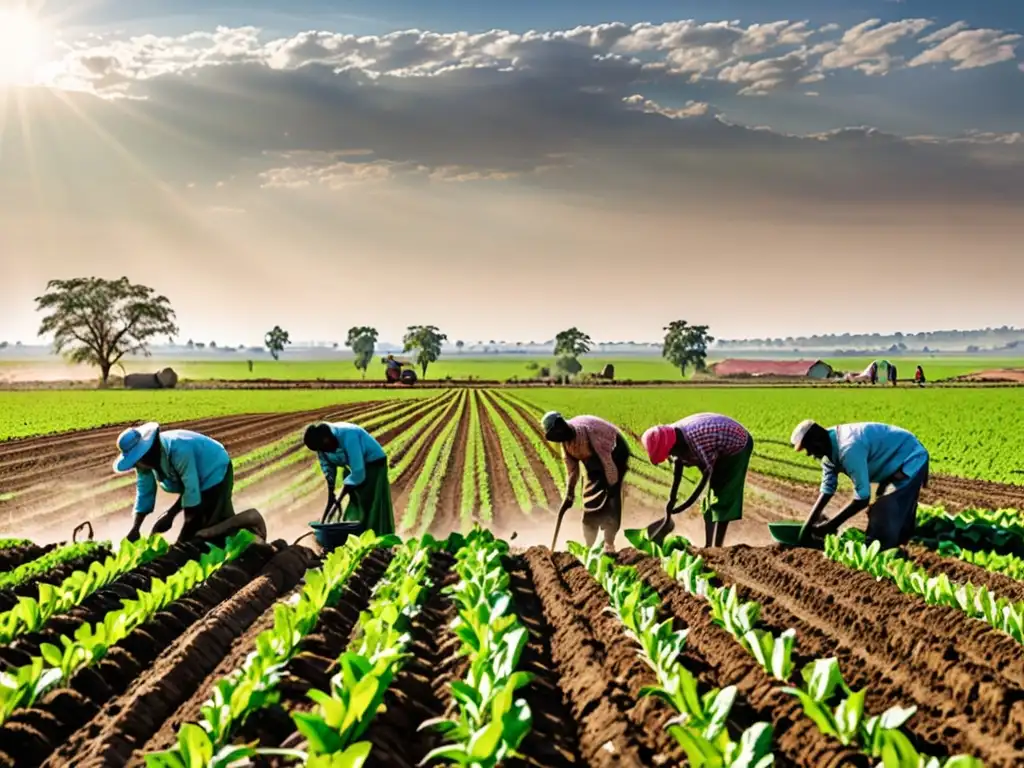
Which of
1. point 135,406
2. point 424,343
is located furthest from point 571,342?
point 135,406

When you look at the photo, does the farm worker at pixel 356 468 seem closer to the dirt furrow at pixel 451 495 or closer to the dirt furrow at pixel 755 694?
the dirt furrow at pixel 755 694


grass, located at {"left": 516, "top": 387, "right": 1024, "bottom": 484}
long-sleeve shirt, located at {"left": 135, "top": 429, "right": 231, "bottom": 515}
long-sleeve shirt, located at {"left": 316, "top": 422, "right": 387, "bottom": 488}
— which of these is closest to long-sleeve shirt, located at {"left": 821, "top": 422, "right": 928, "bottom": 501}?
long-sleeve shirt, located at {"left": 316, "top": 422, "right": 387, "bottom": 488}

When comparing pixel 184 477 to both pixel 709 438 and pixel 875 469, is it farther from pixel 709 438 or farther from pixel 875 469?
pixel 875 469

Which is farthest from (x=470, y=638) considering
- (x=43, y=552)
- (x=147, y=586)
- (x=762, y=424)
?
(x=762, y=424)

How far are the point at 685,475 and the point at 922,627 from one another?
15.5 metres

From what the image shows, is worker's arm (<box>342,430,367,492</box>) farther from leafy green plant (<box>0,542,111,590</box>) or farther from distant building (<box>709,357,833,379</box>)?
distant building (<box>709,357,833,379</box>)

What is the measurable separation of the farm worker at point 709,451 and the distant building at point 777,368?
79280 mm

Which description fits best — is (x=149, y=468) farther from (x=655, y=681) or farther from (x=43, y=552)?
(x=655, y=681)

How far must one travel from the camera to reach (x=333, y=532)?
27.9 feet

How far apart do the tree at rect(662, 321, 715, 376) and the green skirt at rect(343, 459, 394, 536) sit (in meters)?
100

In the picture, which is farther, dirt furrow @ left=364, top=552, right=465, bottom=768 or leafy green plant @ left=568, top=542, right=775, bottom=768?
dirt furrow @ left=364, top=552, right=465, bottom=768

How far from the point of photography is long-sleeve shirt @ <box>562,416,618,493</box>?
29.1 feet

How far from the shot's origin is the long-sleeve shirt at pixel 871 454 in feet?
25.3

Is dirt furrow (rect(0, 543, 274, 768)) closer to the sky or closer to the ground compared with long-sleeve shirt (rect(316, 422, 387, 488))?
closer to the ground
